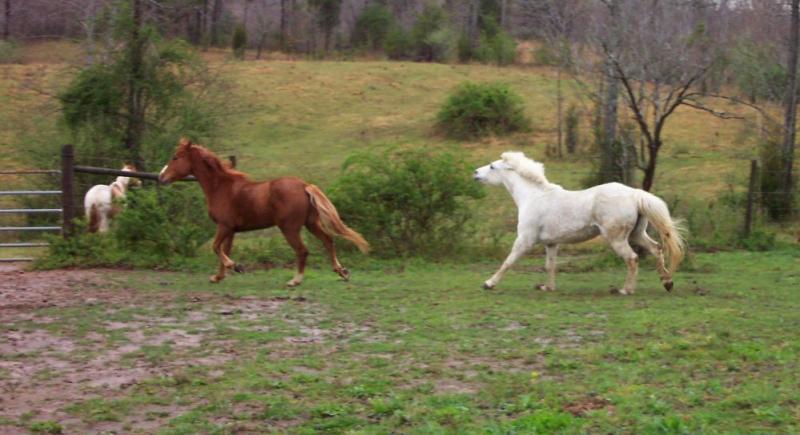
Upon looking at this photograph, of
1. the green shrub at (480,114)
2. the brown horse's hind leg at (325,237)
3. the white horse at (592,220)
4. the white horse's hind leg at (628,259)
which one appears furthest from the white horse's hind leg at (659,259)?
the green shrub at (480,114)

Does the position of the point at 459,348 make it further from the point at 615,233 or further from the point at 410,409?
the point at 615,233

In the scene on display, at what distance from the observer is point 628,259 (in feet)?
35.8

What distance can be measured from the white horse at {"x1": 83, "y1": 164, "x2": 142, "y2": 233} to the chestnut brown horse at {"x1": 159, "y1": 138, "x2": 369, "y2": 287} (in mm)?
2435

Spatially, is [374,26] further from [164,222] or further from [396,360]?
[396,360]

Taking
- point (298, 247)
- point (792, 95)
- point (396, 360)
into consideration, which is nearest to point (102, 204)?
point (298, 247)

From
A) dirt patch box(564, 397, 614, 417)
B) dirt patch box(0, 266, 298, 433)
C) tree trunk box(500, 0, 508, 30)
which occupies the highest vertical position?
tree trunk box(500, 0, 508, 30)

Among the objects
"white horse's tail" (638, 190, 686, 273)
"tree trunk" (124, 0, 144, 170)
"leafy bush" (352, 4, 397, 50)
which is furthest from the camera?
"leafy bush" (352, 4, 397, 50)

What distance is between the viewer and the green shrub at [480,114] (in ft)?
113

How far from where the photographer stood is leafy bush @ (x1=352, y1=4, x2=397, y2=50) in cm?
5375

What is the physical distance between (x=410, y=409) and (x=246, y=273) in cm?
749

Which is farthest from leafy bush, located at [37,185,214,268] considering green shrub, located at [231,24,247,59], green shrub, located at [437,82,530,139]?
green shrub, located at [231,24,247,59]

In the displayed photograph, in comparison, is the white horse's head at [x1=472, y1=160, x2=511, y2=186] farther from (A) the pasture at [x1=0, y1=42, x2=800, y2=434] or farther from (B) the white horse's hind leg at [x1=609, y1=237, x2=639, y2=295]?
(B) the white horse's hind leg at [x1=609, y1=237, x2=639, y2=295]

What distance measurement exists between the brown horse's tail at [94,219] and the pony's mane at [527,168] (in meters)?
6.36

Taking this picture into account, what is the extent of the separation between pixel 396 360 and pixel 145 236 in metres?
7.43
